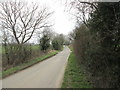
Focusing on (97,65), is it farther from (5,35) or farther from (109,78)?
(5,35)

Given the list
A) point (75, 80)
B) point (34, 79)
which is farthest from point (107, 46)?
point (34, 79)

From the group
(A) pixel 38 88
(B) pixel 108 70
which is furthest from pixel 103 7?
(A) pixel 38 88

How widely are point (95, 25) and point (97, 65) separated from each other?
67.2 inches

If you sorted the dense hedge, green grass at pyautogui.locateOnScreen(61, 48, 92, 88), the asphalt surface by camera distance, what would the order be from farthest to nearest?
the asphalt surface → green grass at pyautogui.locateOnScreen(61, 48, 92, 88) → the dense hedge

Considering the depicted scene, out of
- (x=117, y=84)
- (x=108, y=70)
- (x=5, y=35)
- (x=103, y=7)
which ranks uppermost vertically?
(x=103, y=7)

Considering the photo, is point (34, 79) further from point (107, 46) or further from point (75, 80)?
point (107, 46)

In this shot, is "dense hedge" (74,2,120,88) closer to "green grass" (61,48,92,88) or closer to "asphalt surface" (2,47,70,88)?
"green grass" (61,48,92,88)

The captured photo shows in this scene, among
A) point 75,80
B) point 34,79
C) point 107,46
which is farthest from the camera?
point 34,79

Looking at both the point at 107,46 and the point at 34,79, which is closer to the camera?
the point at 107,46

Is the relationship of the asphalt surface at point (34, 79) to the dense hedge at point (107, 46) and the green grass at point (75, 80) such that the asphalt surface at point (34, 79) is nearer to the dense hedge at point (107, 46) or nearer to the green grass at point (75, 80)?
the green grass at point (75, 80)

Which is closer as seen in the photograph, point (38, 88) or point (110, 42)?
point (110, 42)

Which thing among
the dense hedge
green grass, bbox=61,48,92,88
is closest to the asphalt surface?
green grass, bbox=61,48,92,88

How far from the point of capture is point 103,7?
479 centimetres

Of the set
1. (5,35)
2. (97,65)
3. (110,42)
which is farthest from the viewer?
(5,35)
